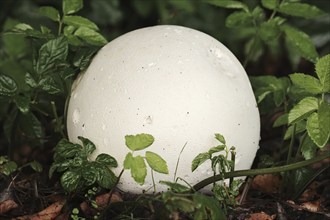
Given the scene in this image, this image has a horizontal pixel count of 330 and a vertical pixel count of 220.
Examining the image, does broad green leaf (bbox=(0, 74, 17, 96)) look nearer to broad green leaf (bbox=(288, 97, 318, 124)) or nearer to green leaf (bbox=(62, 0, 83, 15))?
green leaf (bbox=(62, 0, 83, 15))

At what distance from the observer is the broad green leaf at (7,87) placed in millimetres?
2617

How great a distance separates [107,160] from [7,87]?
0.60m

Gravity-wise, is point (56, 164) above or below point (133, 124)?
below

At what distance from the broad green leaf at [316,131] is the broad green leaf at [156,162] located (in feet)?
1.81

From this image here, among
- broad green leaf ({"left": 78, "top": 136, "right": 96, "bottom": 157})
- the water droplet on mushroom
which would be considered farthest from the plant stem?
the water droplet on mushroom

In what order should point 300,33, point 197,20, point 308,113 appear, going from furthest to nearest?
point 197,20 < point 300,33 < point 308,113

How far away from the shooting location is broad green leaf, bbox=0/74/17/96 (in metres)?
2.62

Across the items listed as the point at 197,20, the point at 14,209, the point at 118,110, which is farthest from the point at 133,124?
the point at 197,20

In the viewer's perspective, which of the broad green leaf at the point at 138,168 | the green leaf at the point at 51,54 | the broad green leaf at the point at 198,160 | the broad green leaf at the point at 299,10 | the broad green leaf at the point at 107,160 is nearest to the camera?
the broad green leaf at the point at 138,168

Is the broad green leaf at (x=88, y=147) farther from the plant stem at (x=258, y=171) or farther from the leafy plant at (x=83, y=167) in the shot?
the plant stem at (x=258, y=171)

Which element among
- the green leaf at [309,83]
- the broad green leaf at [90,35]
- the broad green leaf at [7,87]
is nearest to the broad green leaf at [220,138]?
the green leaf at [309,83]

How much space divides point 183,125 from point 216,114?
5.8 inches

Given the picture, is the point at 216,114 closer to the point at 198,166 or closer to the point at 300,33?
the point at 198,166

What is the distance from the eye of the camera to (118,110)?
2393mm
